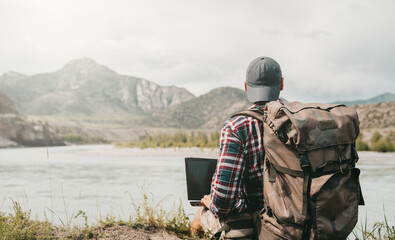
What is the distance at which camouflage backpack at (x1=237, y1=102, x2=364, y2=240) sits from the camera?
5.63 feet

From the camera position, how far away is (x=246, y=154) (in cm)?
196

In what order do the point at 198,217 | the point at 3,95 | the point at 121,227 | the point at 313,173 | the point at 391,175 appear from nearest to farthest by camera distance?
the point at 313,173
the point at 198,217
the point at 121,227
the point at 391,175
the point at 3,95

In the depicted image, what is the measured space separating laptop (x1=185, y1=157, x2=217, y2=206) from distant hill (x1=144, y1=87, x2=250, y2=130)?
294 ft

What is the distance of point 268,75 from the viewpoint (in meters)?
2.08

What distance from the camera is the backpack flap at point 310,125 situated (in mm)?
1697

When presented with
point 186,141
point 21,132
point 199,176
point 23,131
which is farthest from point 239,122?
point 23,131

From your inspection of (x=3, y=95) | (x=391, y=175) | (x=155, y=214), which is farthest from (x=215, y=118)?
(x=155, y=214)

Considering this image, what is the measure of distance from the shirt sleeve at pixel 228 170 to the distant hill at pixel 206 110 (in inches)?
3555

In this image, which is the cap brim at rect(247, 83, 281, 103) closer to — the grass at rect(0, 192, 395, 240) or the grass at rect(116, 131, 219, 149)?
the grass at rect(0, 192, 395, 240)

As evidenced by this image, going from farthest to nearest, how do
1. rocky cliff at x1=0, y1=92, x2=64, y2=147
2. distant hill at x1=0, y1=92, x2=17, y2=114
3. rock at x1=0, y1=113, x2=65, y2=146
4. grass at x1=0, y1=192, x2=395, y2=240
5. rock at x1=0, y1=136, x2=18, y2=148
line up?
distant hill at x1=0, y1=92, x2=17, y2=114 → rock at x1=0, y1=113, x2=65, y2=146 → rocky cliff at x1=0, y1=92, x2=64, y2=147 → rock at x1=0, y1=136, x2=18, y2=148 → grass at x1=0, y1=192, x2=395, y2=240

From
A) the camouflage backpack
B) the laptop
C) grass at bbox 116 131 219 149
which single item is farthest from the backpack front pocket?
grass at bbox 116 131 219 149

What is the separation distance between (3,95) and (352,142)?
269 feet

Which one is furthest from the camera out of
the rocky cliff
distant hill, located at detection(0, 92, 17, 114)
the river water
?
distant hill, located at detection(0, 92, 17, 114)

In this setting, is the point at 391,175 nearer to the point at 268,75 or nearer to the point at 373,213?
the point at 373,213
